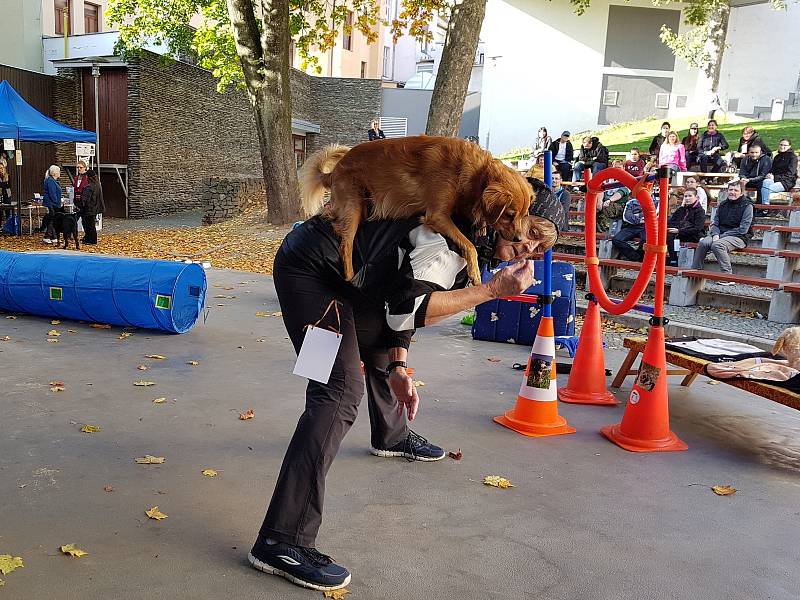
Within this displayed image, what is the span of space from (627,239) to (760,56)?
25.2m

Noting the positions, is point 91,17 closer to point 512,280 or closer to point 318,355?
point 318,355

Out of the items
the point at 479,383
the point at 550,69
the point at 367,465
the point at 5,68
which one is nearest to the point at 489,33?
the point at 550,69

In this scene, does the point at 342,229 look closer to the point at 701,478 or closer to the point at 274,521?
the point at 274,521

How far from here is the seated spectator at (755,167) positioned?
1402cm

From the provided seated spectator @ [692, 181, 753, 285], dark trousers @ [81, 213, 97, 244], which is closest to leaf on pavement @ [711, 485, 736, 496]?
seated spectator @ [692, 181, 753, 285]

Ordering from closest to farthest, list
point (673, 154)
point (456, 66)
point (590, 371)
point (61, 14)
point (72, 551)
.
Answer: point (72, 551), point (590, 371), point (456, 66), point (673, 154), point (61, 14)

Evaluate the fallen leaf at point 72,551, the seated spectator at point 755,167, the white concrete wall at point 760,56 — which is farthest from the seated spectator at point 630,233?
the white concrete wall at point 760,56

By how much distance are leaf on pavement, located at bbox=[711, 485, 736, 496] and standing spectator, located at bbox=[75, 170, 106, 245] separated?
45.5 feet

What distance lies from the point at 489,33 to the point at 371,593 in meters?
31.4

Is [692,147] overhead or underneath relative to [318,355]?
overhead

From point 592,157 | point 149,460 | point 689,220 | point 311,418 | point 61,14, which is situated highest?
point 61,14

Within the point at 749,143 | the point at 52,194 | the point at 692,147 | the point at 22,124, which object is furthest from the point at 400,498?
the point at 692,147

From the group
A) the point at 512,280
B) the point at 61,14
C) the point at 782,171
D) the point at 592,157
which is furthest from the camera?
the point at 61,14

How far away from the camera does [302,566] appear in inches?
112
